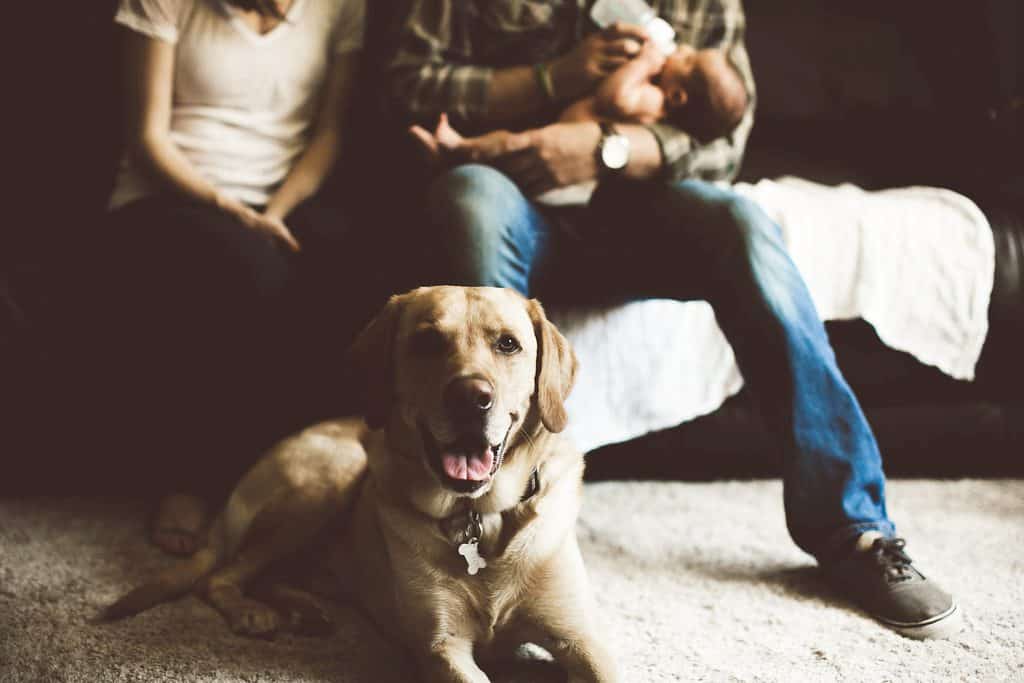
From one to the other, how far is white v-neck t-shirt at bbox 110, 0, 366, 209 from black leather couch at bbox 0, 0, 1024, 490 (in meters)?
0.20

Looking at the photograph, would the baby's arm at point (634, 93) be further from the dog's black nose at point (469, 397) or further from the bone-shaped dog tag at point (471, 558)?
the bone-shaped dog tag at point (471, 558)

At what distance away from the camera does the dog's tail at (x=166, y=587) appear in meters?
1.40

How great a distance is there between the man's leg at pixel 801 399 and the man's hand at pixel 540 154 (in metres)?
0.23

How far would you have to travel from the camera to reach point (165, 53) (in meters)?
1.90

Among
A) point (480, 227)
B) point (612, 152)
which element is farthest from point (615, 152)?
point (480, 227)

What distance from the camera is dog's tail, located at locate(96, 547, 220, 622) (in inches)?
55.0

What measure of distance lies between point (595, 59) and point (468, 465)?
1088mm

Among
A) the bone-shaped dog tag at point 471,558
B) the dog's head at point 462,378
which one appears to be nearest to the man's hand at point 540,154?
the dog's head at point 462,378

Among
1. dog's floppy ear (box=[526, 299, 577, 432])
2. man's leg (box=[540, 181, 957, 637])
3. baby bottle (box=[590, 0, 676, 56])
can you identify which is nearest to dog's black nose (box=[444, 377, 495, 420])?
dog's floppy ear (box=[526, 299, 577, 432])

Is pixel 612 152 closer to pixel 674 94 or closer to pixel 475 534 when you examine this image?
pixel 674 94

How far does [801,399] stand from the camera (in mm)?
1492

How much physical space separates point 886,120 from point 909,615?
5.45ft

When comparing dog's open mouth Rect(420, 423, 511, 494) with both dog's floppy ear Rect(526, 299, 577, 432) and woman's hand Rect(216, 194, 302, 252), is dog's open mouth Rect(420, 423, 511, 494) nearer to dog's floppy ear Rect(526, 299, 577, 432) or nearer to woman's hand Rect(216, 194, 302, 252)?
dog's floppy ear Rect(526, 299, 577, 432)

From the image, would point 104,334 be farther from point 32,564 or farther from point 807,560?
point 807,560
